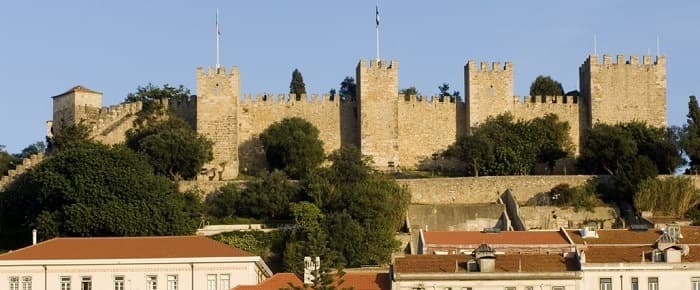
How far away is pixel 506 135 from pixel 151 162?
1543 centimetres

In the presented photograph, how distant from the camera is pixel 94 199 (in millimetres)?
70250

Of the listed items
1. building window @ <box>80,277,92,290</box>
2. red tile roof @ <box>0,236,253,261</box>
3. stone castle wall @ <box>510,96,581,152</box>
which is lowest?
building window @ <box>80,277,92,290</box>

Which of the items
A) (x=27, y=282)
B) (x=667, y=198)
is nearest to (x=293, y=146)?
(x=667, y=198)

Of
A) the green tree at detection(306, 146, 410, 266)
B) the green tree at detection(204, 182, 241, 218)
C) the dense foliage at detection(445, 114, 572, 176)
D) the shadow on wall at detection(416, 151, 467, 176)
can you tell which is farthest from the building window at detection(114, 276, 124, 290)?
the shadow on wall at detection(416, 151, 467, 176)

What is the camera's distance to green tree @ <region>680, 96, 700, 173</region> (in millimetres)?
79812

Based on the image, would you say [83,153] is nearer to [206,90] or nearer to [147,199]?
[147,199]

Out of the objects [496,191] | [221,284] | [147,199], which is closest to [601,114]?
[496,191]

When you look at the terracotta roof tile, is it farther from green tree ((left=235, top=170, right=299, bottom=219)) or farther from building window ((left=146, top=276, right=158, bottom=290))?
green tree ((left=235, top=170, right=299, bottom=219))

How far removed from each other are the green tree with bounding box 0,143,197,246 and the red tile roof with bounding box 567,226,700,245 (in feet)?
54.3

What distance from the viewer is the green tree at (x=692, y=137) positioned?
79812mm

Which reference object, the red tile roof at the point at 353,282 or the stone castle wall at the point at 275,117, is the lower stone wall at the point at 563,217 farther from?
the red tile roof at the point at 353,282

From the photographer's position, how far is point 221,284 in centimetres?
5581

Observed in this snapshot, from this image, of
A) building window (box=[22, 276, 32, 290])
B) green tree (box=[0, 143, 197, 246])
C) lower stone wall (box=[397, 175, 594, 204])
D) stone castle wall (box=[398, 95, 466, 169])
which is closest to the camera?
building window (box=[22, 276, 32, 290])

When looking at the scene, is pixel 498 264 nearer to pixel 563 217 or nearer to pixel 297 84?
pixel 563 217
